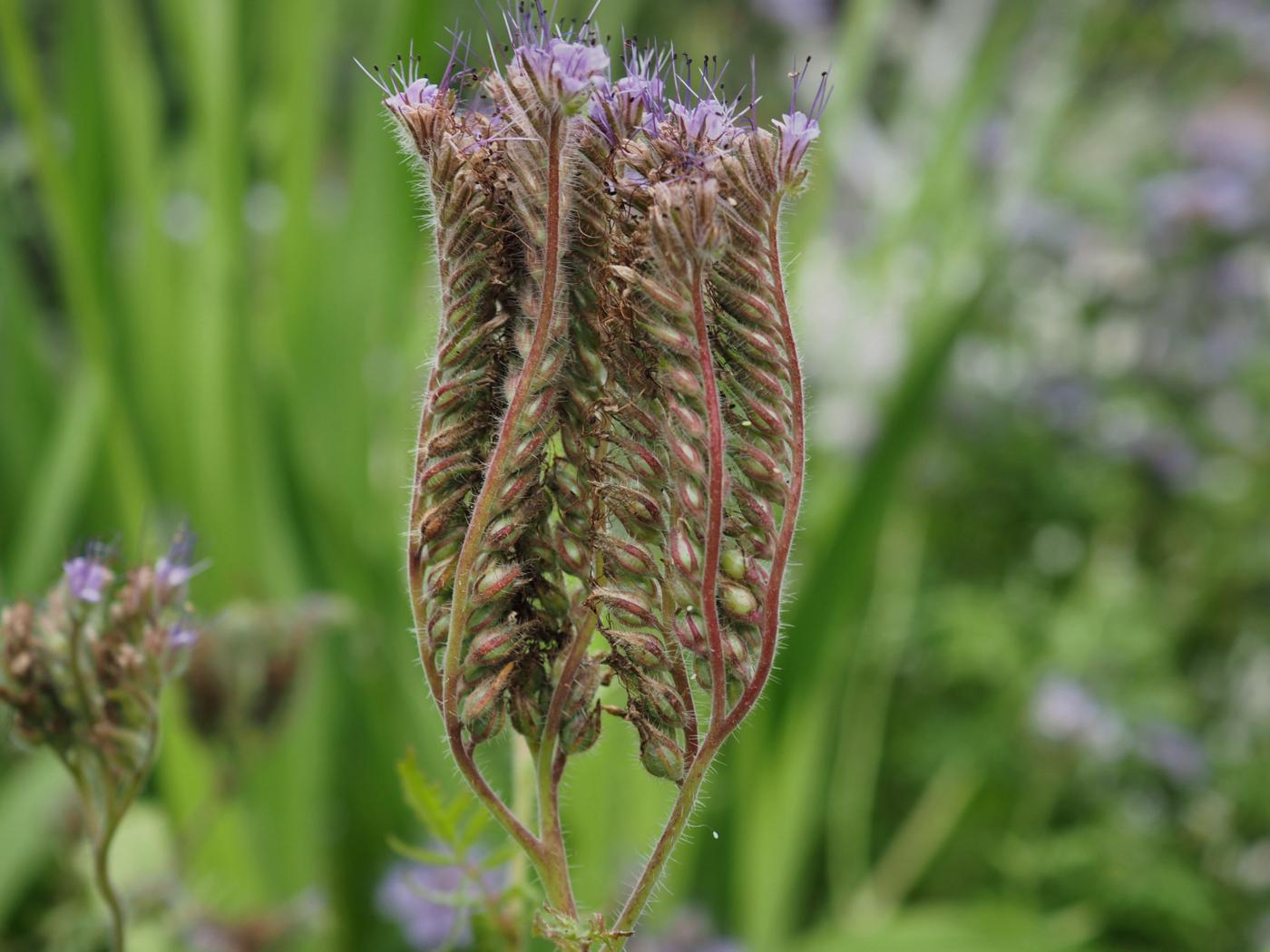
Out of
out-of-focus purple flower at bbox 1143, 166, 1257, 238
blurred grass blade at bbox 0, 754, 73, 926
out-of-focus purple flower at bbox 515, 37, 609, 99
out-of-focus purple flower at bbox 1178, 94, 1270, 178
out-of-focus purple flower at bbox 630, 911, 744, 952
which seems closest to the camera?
out-of-focus purple flower at bbox 515, 37, 609, 99

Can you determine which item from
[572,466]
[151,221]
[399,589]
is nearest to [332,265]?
[151,221]

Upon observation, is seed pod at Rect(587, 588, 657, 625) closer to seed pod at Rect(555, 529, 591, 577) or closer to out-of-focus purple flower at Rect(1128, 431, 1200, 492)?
seed pod at Rect(555, 529, 591, 577)

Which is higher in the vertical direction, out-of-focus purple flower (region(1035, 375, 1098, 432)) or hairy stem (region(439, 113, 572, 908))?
out-of-focus purple flower (region(1035, 375, 1098, 432))

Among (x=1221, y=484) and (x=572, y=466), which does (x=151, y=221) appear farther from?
(x=1221, y=484)

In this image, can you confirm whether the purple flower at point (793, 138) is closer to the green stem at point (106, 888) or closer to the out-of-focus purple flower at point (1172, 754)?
the green stem at point (106, 888)

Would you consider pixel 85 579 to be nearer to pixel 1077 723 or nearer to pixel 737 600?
pixel 737 600

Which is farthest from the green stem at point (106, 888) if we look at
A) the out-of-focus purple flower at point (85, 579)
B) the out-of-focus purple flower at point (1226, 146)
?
the out-of-focus purple flower at point (1226, 146)

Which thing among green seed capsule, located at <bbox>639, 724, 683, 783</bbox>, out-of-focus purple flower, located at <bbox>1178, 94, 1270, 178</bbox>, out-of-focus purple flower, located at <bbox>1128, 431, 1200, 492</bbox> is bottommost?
green seed capsule, located at <bbox>639, 724, 683, 783</bbox>

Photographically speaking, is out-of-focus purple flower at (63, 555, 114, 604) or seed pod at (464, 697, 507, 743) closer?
seed pod at (464, 697, 507, 743)

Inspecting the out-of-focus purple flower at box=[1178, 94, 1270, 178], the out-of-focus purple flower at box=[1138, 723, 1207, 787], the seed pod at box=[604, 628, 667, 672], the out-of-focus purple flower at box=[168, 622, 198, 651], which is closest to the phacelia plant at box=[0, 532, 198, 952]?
the out-of-focus purple flower at box=[168, 622, 198, 651]
